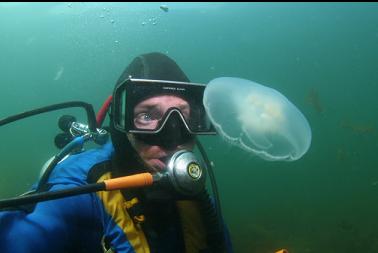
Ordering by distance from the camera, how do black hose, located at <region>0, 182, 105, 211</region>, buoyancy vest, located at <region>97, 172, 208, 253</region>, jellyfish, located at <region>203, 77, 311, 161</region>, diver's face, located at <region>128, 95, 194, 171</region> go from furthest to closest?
jellyfish, located at <region>203, 77, 311, 161</region> < diver's face, located at <region>128, 95, 194, 171</region> < buoyancy vest, located at <region>97, 172, 208, 253</region> < black hose, located at <region>0, 182, 105, 211</region>

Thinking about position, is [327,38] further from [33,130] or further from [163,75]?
[33,130]

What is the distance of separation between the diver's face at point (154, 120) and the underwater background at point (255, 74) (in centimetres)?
55

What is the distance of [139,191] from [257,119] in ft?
4.24

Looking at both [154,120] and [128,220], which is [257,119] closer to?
[154,120]

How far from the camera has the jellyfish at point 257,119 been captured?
3.00m

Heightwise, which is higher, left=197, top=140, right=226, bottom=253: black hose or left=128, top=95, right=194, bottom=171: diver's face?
left=128, top=95, right=194, bottom=171: diver's face

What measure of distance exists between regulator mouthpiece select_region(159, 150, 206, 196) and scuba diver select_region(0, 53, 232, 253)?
37 millimetres

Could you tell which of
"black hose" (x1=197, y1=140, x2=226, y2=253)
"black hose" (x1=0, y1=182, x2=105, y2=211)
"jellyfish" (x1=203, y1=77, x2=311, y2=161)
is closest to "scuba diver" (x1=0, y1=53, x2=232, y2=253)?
"black hose" (x1=197, y1=140, x2=226, y2=253)

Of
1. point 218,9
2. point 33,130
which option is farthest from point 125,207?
point 33,130

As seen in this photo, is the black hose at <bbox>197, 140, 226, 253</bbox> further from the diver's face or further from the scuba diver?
the diver's face

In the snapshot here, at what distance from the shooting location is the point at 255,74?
79.8m

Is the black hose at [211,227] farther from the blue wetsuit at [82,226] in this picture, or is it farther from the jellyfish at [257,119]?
the jellyfish at [257,119]

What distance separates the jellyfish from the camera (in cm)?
300

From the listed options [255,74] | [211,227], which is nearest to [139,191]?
[211,227]
